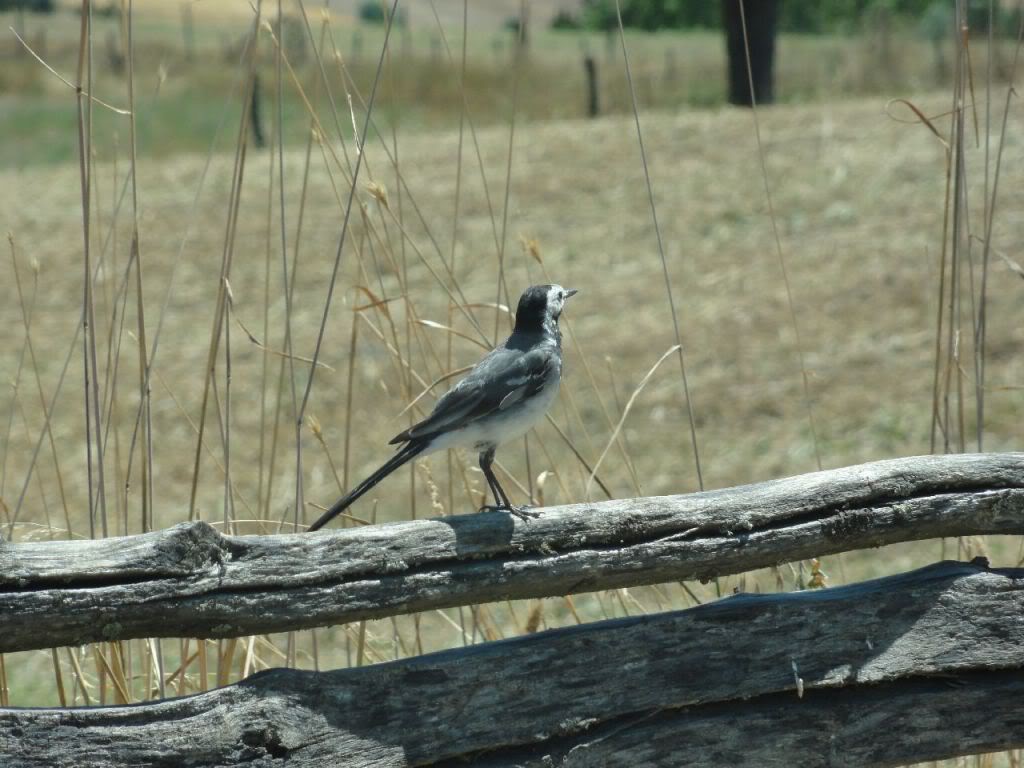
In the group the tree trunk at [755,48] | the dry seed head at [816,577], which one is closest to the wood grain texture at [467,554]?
the dry seed head at [816,577]

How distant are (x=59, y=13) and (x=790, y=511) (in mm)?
52346

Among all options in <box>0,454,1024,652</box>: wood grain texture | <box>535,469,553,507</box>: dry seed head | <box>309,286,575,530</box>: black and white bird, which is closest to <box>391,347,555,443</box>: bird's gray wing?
<box>309,286,575,530</box>: black and white bird

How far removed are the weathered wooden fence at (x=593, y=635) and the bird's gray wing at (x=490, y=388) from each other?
45 cm

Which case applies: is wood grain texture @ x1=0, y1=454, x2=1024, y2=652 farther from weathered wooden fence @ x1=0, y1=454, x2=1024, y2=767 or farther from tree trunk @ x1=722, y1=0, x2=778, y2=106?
tree trunk @ x1=722, y1=0, x2=778, y2=106

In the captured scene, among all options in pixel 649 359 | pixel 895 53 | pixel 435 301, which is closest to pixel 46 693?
pixel 649 359

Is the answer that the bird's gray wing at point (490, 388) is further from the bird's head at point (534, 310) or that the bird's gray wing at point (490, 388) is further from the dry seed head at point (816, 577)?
the dry seed head at point (816, 577)

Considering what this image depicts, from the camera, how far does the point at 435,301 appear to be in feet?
31.3

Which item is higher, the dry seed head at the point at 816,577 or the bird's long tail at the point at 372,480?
the bird's long tail at the point at 372,480

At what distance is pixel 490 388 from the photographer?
101 inches

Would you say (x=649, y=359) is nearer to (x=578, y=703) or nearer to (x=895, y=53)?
(x=578, y=703)

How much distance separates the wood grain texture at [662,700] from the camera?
6.03ft

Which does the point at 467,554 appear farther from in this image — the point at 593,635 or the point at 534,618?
the point at 534,618

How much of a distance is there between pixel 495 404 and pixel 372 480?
18.7 inches

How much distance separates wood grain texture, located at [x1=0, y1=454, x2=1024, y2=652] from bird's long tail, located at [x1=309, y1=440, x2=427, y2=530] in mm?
145
